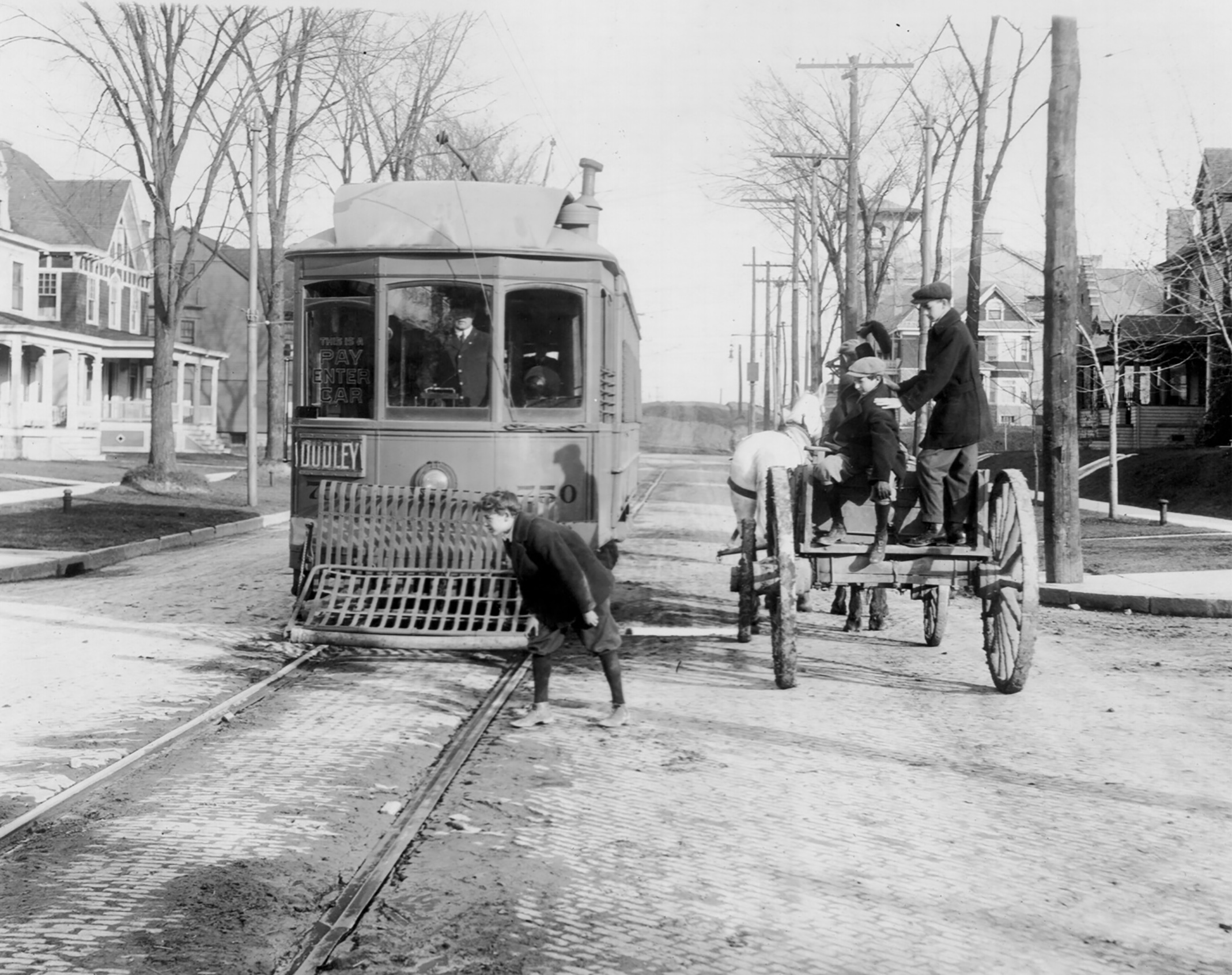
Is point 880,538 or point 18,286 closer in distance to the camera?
point 880,538

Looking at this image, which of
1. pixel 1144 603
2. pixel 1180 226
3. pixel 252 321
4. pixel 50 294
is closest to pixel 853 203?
pixel 1180 226

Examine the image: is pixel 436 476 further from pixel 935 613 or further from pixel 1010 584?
pixel 1010 584

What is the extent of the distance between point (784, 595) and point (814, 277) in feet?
114

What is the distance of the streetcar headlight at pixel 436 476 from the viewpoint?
1073 centimetres

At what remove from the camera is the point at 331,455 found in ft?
36.1

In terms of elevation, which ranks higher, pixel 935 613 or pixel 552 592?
pixel 552 592

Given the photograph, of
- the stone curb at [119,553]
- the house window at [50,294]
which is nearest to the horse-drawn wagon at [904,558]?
the stone curb at [119,553]

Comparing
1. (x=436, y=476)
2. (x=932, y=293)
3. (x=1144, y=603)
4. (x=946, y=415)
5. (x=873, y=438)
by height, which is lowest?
(x=1144, y=603)

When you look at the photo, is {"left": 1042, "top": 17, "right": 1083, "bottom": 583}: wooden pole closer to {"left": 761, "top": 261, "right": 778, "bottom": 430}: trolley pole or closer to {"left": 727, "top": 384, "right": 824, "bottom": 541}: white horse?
{"left": 727, "top": 384, "right": 824, "bottom": 541}: white horse

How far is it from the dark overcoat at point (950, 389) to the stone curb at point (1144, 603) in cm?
523

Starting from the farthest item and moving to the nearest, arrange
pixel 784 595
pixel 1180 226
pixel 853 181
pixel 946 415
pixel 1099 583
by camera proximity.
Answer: pixel 853 181 < pixel 1180 226 < pixel 1099 583 < pixel 946 415 < pixel 784 595

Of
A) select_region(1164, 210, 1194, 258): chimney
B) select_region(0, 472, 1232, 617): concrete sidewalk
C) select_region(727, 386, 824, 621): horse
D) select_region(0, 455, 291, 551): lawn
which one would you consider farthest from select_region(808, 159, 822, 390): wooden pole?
select_region(727, 386, 824, 621): horse

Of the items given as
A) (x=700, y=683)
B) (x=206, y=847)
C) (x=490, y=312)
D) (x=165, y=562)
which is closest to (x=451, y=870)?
(x=206, y=847)

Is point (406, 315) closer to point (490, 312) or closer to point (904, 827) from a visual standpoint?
point (490, 312)
